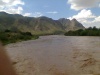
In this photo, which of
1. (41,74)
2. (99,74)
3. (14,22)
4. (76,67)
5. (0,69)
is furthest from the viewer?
(14,22)

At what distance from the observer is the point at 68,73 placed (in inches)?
448

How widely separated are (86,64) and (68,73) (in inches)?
98.9

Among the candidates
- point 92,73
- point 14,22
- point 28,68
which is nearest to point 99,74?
point 92,73

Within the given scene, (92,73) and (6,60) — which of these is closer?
(6,60)

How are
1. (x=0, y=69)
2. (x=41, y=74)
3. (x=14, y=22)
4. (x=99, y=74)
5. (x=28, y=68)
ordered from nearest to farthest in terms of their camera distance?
(x=0, y=69)
(x=99, y=74)
(x=41, y=74)
(x=28, y=68)
(x=14, y=22)

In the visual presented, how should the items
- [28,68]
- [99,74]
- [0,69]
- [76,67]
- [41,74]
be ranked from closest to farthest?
[0,69] < [99,74] < [41,74] < [76,67] < [28,68]

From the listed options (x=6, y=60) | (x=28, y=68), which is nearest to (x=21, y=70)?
(x=28, y=68)

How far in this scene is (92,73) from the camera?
36.3ft

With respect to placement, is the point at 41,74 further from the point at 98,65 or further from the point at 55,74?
the point at 98,65

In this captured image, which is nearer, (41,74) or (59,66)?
(41,74)

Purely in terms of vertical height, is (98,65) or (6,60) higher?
(6,60)

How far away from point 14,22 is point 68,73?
183m

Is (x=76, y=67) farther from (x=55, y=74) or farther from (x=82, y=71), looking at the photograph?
(x=55, y=74)

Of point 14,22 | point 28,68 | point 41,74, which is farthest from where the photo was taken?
point 14,22
